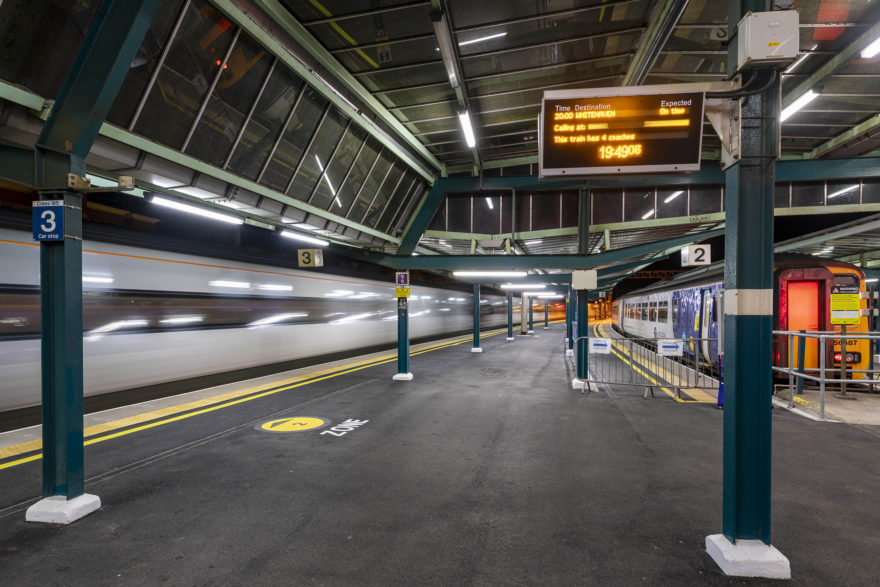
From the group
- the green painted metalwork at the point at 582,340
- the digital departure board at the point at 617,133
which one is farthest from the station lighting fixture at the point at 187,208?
the green painted metalwork at the point at 582,340

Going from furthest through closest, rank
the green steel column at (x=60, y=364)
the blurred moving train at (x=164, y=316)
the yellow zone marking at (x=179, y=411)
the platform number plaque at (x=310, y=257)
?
the platform number plaque at (x=310, y=257) < the blurred moving train at (x=164, y=316) < the yellow zone marking at (x=179, y=411) < the green steel column at (x=60, y=364)

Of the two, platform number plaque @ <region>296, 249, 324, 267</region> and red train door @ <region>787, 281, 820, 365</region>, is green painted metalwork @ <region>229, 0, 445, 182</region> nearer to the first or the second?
platform number plaque @ <region>296, 249, 324, 267</region>

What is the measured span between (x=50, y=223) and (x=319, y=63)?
4.83m

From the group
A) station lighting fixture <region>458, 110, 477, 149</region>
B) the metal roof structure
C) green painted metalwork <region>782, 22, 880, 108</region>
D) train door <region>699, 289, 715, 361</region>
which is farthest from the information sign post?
green painted metalwork <region>782, 22, 880, 108</region>

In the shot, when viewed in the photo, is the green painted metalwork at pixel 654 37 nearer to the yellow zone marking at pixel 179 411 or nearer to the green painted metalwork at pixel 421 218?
the green painted metalwork at pixel 421 218

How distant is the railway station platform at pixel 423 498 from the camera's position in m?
3.34

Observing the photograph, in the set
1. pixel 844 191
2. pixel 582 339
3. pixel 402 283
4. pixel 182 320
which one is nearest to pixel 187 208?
pixel 182 320

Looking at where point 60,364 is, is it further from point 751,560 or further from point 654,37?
point 654,37

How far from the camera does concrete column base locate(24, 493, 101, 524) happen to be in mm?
3988

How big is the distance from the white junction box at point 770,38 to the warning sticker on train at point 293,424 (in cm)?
684

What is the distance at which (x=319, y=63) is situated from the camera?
7.40 meters

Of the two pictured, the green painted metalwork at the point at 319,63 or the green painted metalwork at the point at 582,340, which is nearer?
the green painted metalwork at the point at 319,63

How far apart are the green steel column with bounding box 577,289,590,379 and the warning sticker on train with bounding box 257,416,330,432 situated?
6449 millimetres

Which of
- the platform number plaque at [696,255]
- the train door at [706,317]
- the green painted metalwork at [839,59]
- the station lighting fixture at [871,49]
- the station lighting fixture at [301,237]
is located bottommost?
the train door at [706,317]
